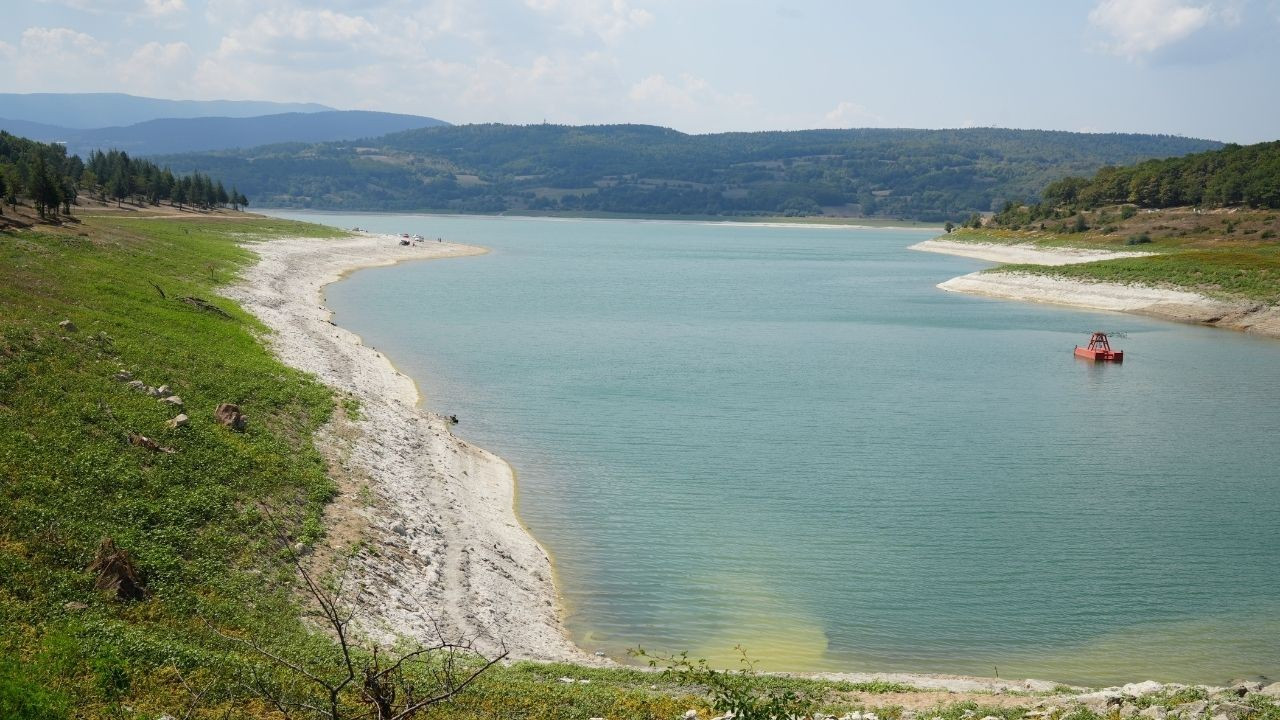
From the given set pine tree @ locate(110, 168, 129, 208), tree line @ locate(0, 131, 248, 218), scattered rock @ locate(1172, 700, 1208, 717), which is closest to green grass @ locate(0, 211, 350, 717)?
scattered rock @ locate(1172, 700, 1208, 717)

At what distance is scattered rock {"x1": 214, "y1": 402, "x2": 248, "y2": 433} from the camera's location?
21594 mm

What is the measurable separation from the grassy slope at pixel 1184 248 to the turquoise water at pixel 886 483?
1115cm

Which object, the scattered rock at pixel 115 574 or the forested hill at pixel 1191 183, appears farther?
the forested hill at pixel 1191 183

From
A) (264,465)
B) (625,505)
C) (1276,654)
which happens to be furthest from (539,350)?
(1276,654)

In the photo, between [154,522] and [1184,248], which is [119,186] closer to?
[154,522]

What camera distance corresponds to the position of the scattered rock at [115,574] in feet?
42.7

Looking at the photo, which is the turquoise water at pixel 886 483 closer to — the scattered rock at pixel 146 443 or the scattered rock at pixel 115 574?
the scattered rock at pixel 115 574

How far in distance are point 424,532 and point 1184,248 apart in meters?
91.7

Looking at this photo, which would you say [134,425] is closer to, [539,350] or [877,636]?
[877,636]

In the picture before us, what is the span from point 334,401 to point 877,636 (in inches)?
638

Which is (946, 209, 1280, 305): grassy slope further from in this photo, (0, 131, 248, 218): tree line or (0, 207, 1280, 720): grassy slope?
(0, 131, 248, 218): tree line

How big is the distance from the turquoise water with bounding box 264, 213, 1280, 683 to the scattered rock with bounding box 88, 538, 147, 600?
22.7ft

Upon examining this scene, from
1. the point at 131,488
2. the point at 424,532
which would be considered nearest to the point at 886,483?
the point at 424,532

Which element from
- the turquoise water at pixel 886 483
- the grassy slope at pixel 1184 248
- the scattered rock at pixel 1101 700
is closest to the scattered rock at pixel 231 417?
the turquoise water at pixel 886 483
